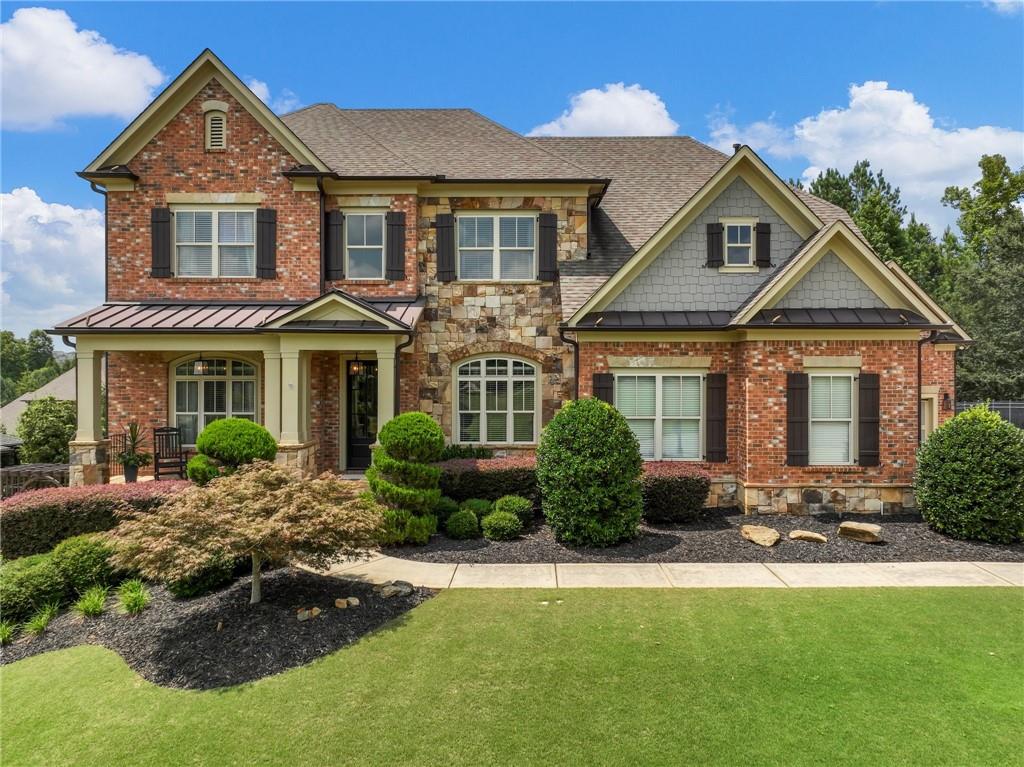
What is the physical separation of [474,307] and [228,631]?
9.08 metres

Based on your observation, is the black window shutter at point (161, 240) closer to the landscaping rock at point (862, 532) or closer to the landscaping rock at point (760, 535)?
the landscaping rock at point (760, 535)

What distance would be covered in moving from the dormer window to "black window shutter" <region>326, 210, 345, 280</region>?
2.98 meters

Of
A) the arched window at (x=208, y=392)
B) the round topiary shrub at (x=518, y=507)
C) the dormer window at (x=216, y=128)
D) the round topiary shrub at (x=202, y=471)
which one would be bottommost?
the round topiary shrub at (x=518, y=507)

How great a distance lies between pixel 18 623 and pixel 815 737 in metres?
9.16

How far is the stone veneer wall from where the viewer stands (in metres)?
13.4

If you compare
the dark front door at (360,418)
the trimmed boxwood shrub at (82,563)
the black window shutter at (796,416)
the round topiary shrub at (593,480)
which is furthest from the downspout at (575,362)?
the trimmed boxwood shrub at (82,563)

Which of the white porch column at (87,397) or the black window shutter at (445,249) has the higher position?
the black window shutter at (445,249)

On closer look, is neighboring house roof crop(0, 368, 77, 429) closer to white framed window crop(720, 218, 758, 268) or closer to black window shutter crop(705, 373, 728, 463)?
black window shutter crop(705, 373, 728, 463)

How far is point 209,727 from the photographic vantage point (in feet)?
15.2

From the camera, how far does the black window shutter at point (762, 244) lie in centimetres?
1256

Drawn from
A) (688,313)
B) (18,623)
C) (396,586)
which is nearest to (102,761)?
(396,586)

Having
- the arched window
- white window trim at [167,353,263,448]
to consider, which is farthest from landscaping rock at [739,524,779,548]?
the arched window

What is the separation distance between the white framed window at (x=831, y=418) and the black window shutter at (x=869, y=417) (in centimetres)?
18

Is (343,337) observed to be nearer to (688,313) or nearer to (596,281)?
(596,281)
